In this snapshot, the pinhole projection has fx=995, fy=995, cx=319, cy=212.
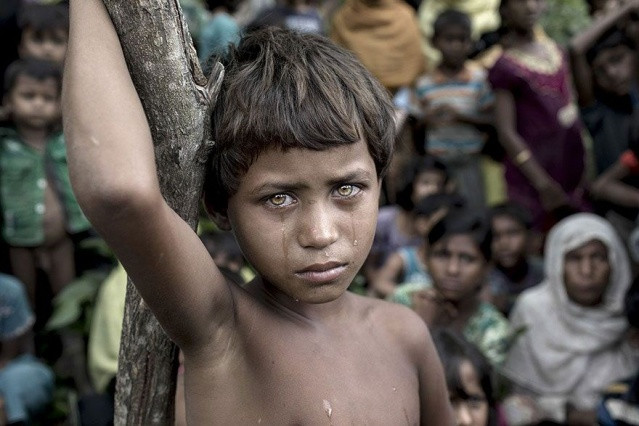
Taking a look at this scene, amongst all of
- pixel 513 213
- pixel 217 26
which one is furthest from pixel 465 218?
pixel 217 26

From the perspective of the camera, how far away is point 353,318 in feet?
6.12

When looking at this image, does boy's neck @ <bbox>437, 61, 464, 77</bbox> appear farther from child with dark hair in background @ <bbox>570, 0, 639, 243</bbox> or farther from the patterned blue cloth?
the patterned blue cloth

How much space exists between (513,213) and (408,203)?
59 cm

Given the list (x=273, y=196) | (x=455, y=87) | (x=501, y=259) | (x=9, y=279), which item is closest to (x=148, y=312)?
(x=273, y=196)

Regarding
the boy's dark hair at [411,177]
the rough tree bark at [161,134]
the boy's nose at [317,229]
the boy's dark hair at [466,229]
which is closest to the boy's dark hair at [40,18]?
the boy's dark hair at [411,177]

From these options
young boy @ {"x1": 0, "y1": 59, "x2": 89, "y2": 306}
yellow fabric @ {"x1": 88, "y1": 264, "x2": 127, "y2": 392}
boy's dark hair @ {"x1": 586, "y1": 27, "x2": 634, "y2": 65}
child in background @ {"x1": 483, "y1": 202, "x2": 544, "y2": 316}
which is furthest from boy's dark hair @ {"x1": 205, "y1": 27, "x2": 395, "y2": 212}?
boy's dark hair @ {"x1": 586, "y1": 27, "x2": 634, "y2": 65}

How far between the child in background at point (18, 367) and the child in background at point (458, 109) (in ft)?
8.24

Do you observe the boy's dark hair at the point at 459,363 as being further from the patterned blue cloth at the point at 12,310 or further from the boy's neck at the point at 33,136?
the boy's neck at the point at 33,136

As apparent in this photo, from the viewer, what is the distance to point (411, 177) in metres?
5.49

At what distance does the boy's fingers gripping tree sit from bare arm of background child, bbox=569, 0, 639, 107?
179 inches

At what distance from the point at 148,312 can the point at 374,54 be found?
4733 millimetres

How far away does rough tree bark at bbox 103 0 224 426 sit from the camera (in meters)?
1.45

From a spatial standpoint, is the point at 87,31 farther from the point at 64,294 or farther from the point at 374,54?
the point at 374,54

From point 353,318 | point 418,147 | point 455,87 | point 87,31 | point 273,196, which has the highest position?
point 87,31
